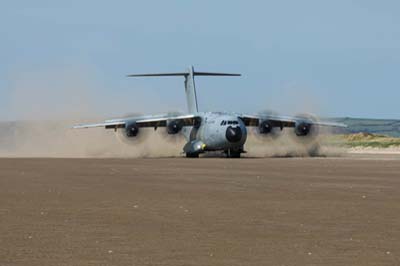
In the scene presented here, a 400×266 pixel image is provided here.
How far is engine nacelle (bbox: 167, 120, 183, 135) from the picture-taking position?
6375 centimetres

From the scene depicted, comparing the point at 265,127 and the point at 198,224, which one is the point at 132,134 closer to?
the point at 265,127

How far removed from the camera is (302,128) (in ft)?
213

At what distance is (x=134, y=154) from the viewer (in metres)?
70.6

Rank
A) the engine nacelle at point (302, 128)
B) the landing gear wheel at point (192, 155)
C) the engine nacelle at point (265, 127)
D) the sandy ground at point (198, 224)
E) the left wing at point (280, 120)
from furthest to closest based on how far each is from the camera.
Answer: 1. the engine nacelle at point (302, 128)
2. the engine nacelle at point (265, 127)
3. the left wing at point (280, 120)
4. the landing gear wheel at point (192, 155)
5. the sandy ground at point (198, 224)

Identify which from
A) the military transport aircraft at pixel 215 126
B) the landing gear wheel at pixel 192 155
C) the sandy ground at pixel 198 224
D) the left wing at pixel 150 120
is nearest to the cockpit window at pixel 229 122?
the military transport aircraft at pixel 215 126

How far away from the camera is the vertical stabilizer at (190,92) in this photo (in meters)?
72.9

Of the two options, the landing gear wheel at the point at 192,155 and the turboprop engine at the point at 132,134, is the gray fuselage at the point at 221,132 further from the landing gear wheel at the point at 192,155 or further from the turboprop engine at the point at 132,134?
the turboprop engine at the point at 132,134

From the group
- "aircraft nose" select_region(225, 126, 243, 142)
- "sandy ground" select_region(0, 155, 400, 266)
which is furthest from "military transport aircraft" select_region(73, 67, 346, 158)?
"sandy ground" select_region(0, 155, 400, 266)

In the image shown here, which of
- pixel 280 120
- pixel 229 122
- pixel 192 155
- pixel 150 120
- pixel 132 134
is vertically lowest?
pixel 192 155

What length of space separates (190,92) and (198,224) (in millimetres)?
58189

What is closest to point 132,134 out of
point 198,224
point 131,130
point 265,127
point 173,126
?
point 131,130

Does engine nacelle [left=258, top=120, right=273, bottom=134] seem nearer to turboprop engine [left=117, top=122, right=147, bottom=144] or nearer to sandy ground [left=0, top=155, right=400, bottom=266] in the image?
turboprop engine [left=117, top=122, right=147, bottom=144]

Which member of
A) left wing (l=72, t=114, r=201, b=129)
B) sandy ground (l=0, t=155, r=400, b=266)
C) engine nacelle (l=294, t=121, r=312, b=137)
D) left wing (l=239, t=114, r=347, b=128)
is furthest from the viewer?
engine nacelle (l=294, t=121, r=312, b=137)

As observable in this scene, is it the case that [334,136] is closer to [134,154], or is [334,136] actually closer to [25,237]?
[134,154]
